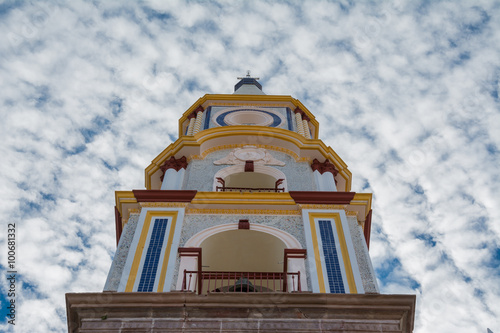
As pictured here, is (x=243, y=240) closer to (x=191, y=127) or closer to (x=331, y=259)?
(x=331, y=259)

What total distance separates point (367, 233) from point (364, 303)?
8.13 metres

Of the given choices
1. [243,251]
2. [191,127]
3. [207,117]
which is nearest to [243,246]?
[243,251]

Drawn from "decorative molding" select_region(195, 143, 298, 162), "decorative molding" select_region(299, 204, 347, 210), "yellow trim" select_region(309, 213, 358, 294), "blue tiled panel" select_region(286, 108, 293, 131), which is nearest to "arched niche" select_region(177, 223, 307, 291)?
"yellow trim" select_region(309, 213, 358, 294)

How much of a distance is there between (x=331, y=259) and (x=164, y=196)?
5.57 metres

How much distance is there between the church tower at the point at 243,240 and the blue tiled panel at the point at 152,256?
29 millimetres

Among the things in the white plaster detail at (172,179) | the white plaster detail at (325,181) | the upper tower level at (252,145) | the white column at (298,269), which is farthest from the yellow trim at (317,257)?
the white plaster detail at (172,179)

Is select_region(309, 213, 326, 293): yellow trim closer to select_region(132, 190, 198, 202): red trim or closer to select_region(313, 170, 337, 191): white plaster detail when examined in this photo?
select_region(313, 170, 337, 191): white plaster detail

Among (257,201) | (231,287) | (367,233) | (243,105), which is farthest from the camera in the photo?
(243,105)

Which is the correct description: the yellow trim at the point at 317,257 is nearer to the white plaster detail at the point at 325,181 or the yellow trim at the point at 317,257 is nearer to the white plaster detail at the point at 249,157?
the white plaster detail at the point at 325,181

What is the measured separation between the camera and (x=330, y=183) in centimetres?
2280

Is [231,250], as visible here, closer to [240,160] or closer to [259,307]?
[240,160]

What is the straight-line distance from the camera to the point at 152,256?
17.1 metres

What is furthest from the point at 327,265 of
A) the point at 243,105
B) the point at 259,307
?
the point at 243,105

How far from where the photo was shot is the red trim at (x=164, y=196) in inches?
773
